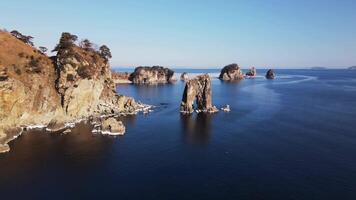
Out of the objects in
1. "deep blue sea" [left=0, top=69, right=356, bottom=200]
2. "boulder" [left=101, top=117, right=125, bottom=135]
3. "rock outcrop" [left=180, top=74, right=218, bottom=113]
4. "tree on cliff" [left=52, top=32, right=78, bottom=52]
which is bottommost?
"deep blue sea" [left=0, top=69, right=356, bottom=200]

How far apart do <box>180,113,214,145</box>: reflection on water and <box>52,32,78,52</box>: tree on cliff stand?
1923 inches

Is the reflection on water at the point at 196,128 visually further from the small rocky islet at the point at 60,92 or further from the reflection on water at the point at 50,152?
the reflection on water at the point at 50,152

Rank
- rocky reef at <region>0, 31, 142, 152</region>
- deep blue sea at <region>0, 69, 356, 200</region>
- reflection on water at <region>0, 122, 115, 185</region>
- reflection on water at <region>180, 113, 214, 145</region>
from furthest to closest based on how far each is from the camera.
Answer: rocky reef at <region>0, 31, 142, 152</region>, reflection on water at <region>180, 113, 214, 145</region>, reflection on water at <region>0, 122, 115, 185</region>, deep blue sea at <region>0, 69, 356, 200</region>

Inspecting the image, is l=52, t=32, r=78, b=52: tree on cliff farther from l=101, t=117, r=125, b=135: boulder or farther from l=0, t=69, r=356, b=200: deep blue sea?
l=101, t=117, r=125, b=135: boulder

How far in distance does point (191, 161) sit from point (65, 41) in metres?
72.9

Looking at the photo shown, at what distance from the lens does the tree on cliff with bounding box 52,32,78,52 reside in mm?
120562

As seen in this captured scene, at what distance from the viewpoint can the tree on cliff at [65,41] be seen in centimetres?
12056

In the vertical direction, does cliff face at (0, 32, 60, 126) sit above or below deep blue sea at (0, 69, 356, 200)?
above

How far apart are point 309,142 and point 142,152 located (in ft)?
143

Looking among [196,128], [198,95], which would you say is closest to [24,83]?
[196,128]

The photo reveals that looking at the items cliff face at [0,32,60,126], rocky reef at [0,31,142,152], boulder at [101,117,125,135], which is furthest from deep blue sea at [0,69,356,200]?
cliff face at [0,32,60,126]

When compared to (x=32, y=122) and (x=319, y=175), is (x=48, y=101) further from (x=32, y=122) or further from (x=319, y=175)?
(x=319, y=175)

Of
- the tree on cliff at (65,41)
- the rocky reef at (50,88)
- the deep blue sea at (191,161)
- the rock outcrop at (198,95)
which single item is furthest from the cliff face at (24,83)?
the rock outcrop at (198,95)

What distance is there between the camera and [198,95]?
14175 centimetres
